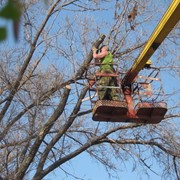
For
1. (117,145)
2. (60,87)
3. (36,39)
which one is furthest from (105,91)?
(117,145)

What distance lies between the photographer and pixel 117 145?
1385cm

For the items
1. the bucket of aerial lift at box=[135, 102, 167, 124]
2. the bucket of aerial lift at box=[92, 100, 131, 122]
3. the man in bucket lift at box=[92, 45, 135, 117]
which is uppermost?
the man in bucket lift at box=[92, 45, 135, 117]

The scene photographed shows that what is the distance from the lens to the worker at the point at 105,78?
8.89 metres

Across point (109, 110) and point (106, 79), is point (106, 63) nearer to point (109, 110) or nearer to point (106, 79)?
point (106, 79)

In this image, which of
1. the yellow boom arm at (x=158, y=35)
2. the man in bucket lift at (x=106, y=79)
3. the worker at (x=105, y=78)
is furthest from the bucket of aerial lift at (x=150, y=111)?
the yellow boom arm at (x=158, y=35)

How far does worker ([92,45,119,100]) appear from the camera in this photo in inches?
350

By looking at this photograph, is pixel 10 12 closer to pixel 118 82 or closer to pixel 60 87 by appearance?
pixel 118 82

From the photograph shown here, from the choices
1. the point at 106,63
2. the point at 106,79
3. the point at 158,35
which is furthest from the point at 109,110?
the point at 158,35

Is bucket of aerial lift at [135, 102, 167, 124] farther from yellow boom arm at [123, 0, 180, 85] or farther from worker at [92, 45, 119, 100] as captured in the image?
yellow boom arm at [123, 0, 180, 85]

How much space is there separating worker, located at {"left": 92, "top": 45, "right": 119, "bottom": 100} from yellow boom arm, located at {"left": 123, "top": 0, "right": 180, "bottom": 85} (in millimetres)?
675

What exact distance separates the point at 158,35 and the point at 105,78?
1.52 m

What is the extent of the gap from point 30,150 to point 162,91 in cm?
463

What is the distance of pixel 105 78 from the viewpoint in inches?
357

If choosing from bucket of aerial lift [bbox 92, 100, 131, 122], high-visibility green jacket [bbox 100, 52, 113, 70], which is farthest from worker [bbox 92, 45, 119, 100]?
bucket of aerial lift [bbox 92, 100, 131, 122]
